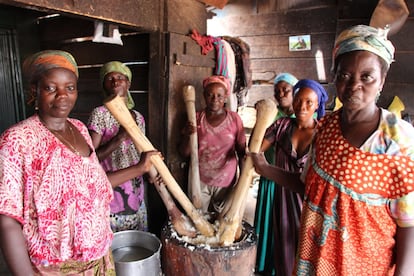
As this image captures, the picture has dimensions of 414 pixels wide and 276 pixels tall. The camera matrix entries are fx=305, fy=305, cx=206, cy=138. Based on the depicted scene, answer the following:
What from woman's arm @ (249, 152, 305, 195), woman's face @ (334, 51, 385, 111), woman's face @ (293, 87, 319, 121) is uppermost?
woman's face @ (334, 51, 385, 111)

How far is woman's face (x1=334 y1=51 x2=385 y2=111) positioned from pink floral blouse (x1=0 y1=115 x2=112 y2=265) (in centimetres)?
98

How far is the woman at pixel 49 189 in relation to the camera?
3.20ft

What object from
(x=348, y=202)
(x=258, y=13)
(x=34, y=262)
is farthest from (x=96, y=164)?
(x=258, y=13)

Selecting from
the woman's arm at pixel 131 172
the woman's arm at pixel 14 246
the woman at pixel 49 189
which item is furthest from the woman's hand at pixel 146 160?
the woman's arm at pixel 14 246

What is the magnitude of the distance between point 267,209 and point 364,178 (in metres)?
1.33

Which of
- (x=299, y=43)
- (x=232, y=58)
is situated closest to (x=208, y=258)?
(x=232, y=58)

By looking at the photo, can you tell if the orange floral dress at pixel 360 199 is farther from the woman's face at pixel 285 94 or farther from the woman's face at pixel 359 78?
the woman's face at pixel 285 94

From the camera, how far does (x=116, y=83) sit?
1938 millimetres

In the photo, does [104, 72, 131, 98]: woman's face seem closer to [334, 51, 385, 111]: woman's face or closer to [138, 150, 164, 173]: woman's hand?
[138, 150, 164, 173]: woman's hand

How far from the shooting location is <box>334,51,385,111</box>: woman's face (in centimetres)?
102

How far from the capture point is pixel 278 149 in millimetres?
2141

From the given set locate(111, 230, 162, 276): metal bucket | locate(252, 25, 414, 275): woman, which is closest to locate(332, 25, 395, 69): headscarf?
locate(252, 25, 414, 275): woman

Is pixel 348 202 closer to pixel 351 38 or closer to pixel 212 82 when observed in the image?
pixel 351 38

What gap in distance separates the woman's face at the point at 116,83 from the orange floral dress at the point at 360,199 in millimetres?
1290
